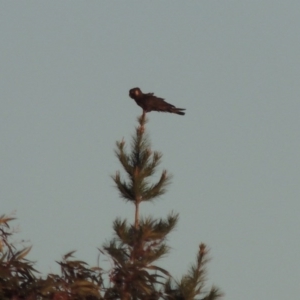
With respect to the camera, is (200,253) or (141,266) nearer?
(141,266)

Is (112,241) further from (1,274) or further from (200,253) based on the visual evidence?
(1,274)

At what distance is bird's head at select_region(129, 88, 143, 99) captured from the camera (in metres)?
15.1

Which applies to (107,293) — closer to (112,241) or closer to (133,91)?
(112,241)

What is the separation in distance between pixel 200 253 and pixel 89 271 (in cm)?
628

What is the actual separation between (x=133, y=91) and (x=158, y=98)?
0.43 m

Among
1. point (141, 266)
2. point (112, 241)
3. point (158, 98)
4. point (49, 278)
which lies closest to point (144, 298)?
point (141, 266)

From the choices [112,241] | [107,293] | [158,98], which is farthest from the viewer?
[158,98]

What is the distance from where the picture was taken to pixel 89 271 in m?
8.29

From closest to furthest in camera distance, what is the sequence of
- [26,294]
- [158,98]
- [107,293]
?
[26,294]
[107,293]
[158,98]

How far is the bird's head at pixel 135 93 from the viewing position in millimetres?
15133

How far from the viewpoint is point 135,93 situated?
50.0ft

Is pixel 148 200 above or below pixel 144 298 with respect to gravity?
above

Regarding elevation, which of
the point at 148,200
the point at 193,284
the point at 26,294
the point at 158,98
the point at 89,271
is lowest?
the point at 26,294

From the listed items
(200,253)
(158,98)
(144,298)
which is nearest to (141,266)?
(144,298)
